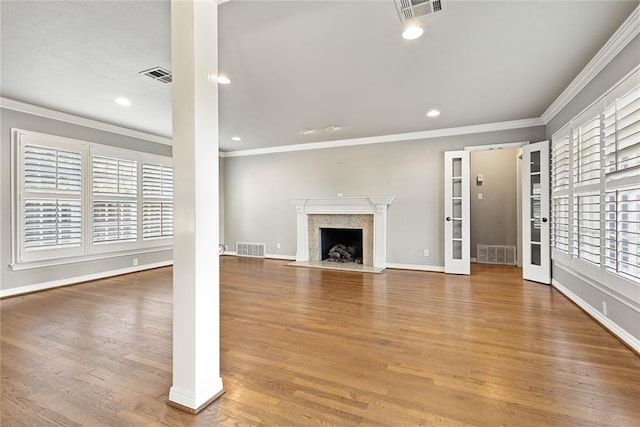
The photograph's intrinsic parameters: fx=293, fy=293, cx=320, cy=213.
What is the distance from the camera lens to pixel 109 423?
157 centimetres

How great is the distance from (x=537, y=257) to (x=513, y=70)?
2.97 m

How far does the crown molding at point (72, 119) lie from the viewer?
3930 mm

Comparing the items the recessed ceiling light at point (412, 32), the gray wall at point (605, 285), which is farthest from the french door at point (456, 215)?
the recessed ceiling light at point (412, 32)

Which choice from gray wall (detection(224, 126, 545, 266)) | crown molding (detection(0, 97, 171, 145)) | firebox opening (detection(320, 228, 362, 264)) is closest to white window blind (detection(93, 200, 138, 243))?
crown molding (detection(0, 97, 171, 145))

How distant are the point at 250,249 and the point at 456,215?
15.2 feet

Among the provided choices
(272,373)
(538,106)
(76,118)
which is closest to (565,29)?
(538,106)

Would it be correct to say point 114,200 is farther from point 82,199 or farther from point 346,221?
point 346,221

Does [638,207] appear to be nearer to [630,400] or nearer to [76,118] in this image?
[630,400]

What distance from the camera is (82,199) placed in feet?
15.1

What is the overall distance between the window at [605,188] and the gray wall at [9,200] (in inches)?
264

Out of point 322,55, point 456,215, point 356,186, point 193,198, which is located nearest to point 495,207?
point 456,215

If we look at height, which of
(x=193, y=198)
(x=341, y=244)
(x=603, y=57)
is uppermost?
(x=603, y=57)

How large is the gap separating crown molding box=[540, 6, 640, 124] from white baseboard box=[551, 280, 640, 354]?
95.0 inches

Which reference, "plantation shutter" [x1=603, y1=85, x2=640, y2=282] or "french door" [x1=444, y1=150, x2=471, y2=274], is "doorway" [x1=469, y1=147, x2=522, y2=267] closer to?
"french door" [x1=444, y1=150, x2=471, y2=274]
